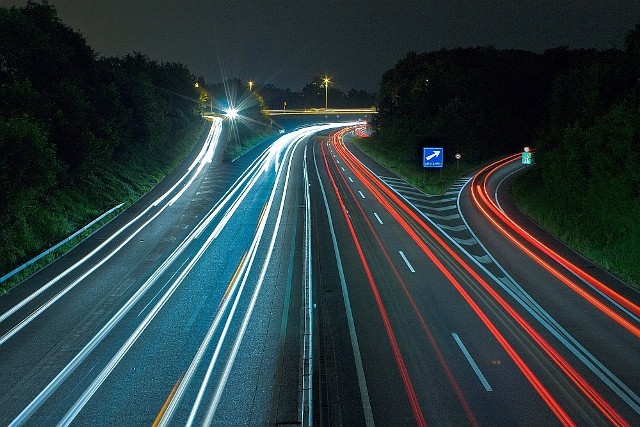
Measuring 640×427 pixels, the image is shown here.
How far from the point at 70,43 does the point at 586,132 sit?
133 ft

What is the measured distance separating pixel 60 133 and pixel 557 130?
107 feet

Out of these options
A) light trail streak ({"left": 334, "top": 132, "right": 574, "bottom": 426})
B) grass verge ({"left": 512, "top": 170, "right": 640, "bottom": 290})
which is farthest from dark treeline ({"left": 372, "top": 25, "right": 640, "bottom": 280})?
light trail streak ({"left": 334, "top": 132, "right": 574, "bottom": 426})

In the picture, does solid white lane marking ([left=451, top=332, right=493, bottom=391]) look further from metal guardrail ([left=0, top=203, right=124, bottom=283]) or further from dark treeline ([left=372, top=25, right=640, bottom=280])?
metal guardrail ([left=0, top=203, right=124, bottom=283])

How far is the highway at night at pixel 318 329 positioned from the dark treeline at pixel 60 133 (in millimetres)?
2911

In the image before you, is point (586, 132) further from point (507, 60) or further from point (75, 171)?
point (507, 60)

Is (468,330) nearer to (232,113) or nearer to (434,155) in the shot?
(434,155)

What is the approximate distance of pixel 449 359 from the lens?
14375 millimetres

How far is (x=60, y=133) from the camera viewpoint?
119 ft

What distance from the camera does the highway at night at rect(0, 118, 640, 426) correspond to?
38.9ft

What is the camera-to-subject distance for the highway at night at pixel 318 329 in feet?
38.9

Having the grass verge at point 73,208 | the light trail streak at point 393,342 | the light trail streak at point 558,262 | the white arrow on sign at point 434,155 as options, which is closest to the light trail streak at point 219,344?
the light trail streak at point 393,342

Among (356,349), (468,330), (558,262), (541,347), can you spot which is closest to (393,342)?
(356,349)

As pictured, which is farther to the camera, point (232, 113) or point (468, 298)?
point (232, 113)

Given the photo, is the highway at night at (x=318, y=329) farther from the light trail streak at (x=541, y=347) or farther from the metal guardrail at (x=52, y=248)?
the metal guardrail at (x=52, y=248)
